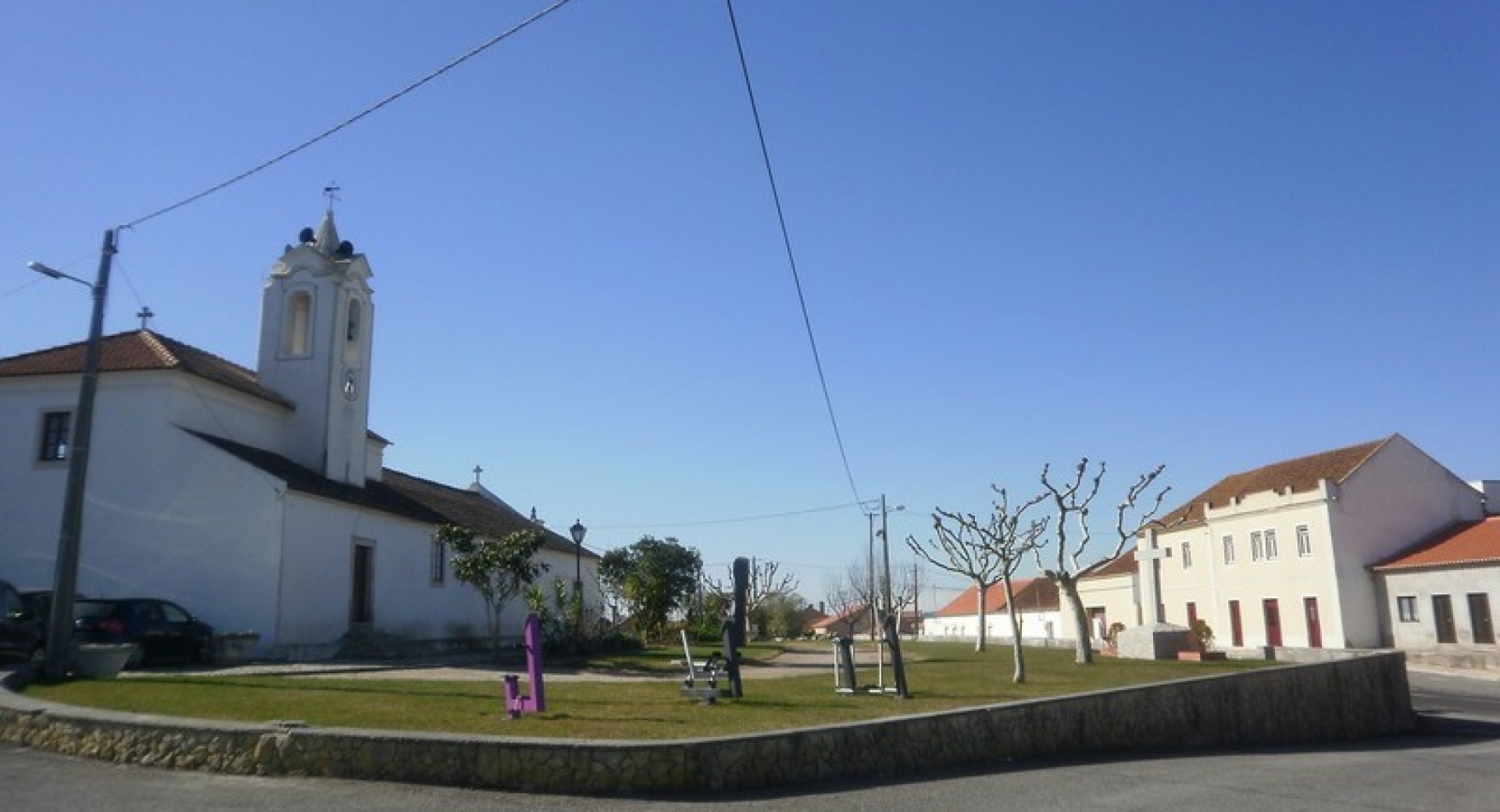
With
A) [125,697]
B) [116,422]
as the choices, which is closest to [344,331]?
[116,422]

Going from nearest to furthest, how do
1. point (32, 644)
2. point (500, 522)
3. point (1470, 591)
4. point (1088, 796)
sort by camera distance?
point (1088, 796)
point (32, 644)
point (1470, 591)
point (500, 522)

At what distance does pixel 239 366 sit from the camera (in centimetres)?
3431

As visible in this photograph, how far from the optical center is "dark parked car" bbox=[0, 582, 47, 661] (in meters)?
19.6

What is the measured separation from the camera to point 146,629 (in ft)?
72.8

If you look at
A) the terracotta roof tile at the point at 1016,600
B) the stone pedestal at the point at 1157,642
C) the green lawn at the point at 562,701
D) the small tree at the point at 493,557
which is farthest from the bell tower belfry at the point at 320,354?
the terracotta roof tile at the point at 1016,600

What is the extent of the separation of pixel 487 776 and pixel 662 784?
168 cm

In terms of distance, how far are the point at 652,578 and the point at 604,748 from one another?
114 ft

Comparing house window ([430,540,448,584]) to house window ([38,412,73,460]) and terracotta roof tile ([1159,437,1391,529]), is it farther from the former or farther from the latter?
terracotta roof tile ([1159,437,1391,529])

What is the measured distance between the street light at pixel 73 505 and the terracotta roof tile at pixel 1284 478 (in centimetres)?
3715

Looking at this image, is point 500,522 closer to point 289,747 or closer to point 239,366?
point 239,366

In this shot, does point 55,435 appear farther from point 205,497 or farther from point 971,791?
point 971,791

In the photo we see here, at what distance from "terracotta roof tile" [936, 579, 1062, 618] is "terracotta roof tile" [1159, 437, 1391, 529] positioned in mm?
19396

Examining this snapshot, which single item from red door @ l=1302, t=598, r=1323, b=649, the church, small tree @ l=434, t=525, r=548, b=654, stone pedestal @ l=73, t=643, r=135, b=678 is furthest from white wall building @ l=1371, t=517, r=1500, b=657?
stone pedestal @ l=73, t=643, r=135, b=678

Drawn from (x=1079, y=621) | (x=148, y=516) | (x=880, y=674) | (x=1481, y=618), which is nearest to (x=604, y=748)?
(x=880, y=674)
